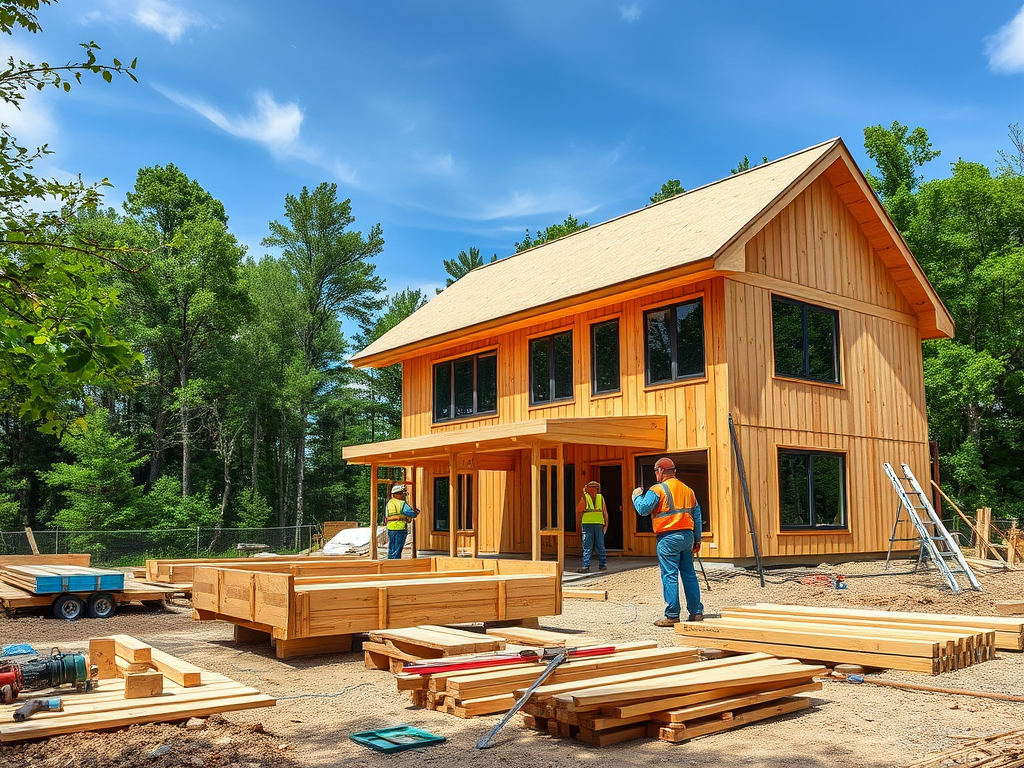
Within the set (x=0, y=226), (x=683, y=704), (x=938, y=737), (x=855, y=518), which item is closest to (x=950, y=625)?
(x=938, y=737)

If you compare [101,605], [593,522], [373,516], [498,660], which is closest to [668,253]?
[593,522]

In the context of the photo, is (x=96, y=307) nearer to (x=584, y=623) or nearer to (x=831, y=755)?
(x=831, y=755)

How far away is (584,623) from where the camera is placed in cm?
1167

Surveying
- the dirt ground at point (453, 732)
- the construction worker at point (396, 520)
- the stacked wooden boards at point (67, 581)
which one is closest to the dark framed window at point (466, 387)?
the construction worker at point (396, 520)

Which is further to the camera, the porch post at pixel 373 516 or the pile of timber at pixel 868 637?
the porch post at pixel 373 516

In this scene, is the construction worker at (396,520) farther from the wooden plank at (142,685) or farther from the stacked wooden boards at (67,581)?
the wooden plank at (142,685)

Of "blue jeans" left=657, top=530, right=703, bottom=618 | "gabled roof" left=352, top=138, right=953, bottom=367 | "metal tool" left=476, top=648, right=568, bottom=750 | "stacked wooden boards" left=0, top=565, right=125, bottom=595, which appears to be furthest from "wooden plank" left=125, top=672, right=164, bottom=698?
"gabled roof" left=352, top=138, right=953, bottom=367

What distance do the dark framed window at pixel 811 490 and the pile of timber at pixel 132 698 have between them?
1349 cm

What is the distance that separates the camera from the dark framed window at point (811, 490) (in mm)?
18000

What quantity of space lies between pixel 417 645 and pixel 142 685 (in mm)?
2709

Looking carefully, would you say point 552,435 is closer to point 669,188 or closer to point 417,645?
point 417,645

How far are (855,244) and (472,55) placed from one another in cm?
1224

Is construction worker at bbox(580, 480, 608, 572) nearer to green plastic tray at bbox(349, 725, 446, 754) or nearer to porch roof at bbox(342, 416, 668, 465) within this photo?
porch roof at bbox(342, 416, 668, 465)

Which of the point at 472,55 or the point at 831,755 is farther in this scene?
the point at 472,55
